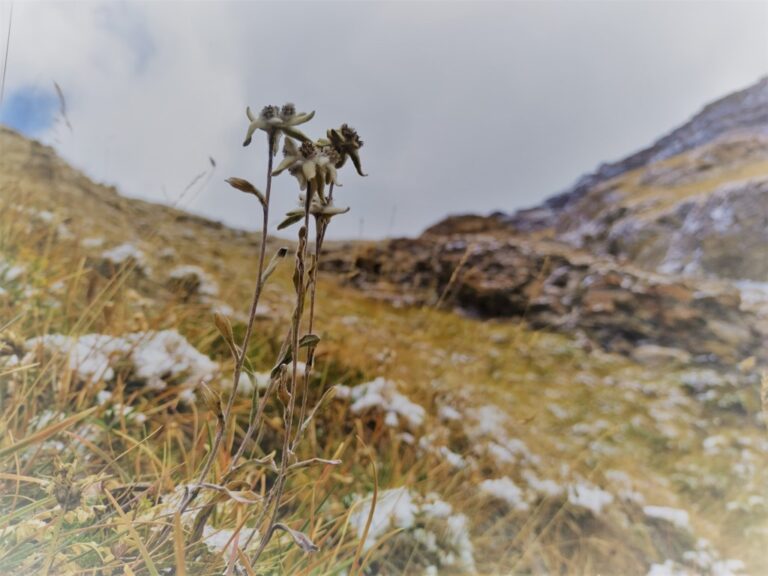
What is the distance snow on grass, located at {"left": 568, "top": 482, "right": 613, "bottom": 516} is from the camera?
47.1 inches

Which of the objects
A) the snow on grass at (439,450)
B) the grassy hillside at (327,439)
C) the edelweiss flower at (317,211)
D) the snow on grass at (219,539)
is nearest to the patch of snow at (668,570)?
the grassy hillside at (327,439)

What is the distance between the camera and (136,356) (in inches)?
31.7

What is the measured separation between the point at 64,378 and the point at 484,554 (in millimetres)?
814

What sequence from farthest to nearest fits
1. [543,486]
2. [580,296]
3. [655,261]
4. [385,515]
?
[655,261] → [580,296] → [543,486] → [385,515]

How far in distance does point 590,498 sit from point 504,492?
290mm

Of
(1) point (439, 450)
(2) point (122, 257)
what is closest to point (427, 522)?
(1) point (439, 450)

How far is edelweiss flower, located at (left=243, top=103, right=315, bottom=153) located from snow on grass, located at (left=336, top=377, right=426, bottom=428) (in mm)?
806

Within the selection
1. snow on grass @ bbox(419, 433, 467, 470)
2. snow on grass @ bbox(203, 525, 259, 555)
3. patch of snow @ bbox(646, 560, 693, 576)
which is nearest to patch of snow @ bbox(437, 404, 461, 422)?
snow on grass @ bbox(419, 433, 467, 470)

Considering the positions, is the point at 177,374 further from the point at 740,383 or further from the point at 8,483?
the point at 740,383

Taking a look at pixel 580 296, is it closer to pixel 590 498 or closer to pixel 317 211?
pixel 590 498

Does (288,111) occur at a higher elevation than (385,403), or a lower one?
higher

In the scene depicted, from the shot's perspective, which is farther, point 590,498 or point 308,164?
point 590,498

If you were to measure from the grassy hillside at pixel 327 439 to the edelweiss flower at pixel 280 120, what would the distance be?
0.58ft

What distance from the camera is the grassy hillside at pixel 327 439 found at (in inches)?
19.3
